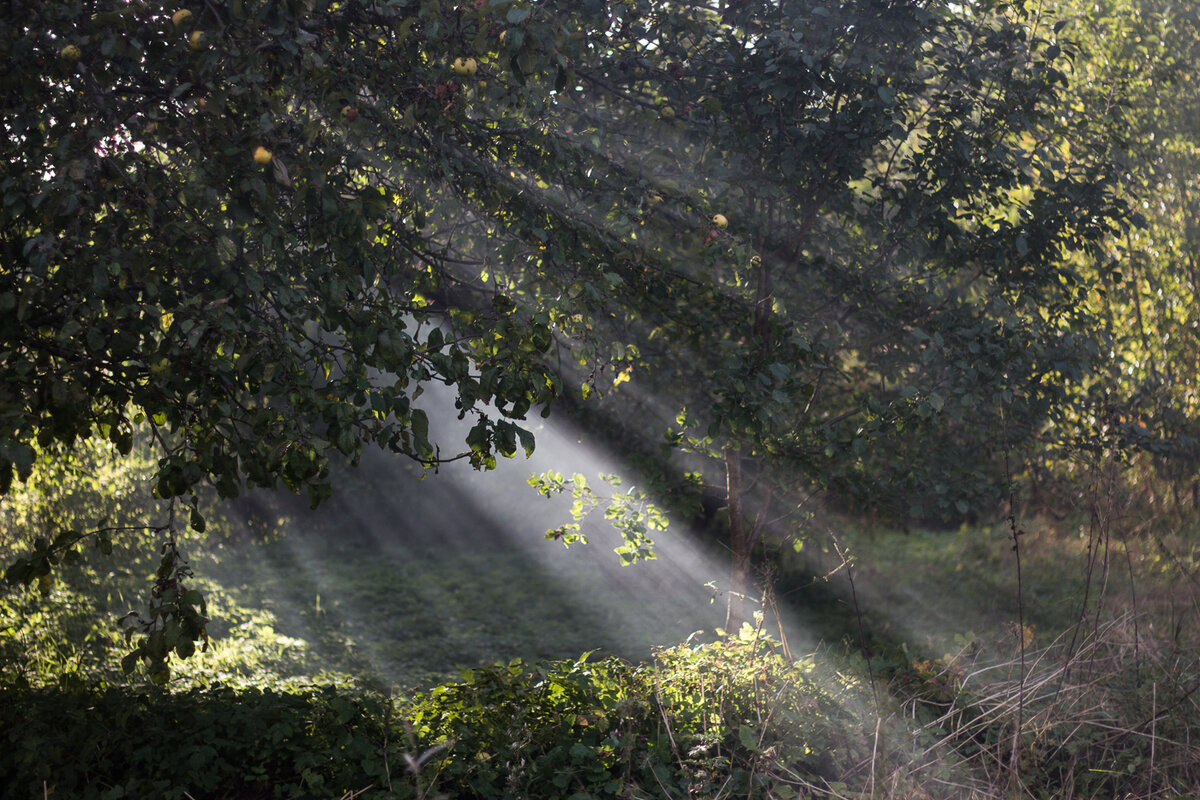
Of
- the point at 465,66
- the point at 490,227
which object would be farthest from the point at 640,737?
the point at 490,227

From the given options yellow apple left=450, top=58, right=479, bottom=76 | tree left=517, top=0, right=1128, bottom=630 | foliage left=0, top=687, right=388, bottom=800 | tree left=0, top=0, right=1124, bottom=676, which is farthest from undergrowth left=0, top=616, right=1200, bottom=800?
yellow apple left=450, top=58, right=479, bottom=76

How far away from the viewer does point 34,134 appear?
331 cm

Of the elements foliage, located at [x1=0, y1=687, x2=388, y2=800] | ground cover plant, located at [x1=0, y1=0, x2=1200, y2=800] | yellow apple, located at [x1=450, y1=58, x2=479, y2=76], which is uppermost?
yellow apple, located at [x1=450, y1=58, x2=479, y2=76]

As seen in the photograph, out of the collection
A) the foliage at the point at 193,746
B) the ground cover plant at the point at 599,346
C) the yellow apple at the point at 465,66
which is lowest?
the foliage at the point at 193,746

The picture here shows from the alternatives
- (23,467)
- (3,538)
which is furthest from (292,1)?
(3,538)

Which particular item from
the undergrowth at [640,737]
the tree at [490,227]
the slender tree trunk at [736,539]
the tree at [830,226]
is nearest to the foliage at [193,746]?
the undergrowth at [640,737]

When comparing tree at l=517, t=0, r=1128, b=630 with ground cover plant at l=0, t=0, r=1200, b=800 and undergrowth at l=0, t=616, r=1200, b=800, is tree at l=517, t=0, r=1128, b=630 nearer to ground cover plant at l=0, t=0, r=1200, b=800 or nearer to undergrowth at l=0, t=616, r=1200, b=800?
ground cover plant at l=0, t=0, r=1200, b=800

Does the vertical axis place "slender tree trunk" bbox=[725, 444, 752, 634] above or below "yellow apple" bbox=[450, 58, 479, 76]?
below

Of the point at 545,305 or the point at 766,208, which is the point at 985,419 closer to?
the point at 766,208

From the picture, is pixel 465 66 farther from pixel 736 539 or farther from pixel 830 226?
pixel 736 539

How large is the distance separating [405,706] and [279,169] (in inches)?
125

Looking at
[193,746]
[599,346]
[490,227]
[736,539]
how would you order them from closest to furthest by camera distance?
1. [193,746]
2. [599,346]
3. [490,227]
4. [736,539]

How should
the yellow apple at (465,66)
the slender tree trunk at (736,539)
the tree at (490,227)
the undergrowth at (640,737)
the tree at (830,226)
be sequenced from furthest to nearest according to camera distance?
the slender tree trunk at (736,539), the tree at (830,226), the undergrowth at (640,737), the yellow apple at (465,66), the tree at (490,227)

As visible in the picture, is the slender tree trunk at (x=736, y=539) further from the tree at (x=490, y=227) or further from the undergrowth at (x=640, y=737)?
the undergrowth at (x=640, y=737)
